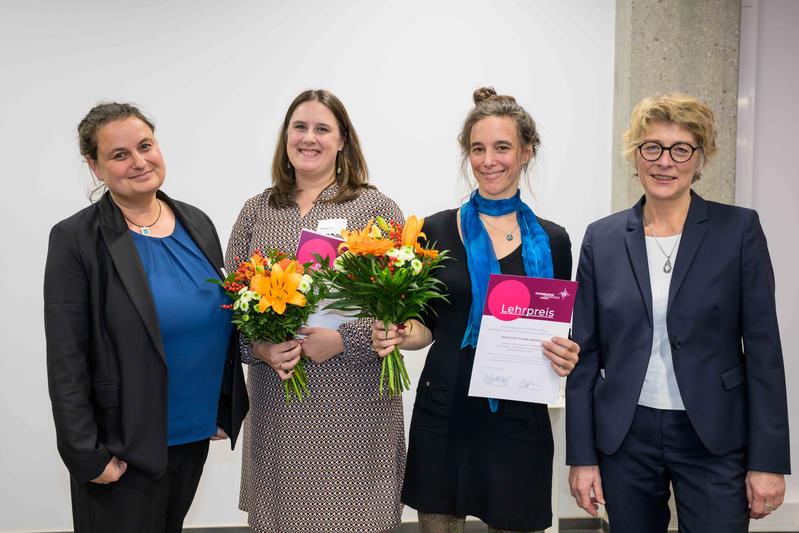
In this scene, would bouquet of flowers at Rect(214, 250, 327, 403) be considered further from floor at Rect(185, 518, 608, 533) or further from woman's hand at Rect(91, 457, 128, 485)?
floor at Rect(185, 518, 608, 533)

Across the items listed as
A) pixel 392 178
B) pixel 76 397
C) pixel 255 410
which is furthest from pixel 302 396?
pixel 392 178

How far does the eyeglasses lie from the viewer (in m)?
1.97

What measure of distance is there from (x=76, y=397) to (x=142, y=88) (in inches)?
93.4

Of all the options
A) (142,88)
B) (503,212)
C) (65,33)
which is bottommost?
(503,212)

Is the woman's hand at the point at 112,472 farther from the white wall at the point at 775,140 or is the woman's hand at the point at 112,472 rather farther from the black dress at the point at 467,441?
the white wall at the point at 775,140

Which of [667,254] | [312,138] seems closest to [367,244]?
[312,138]

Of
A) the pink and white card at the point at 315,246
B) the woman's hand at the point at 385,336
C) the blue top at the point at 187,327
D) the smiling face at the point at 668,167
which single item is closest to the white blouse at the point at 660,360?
the smiling face at the point at 668,167

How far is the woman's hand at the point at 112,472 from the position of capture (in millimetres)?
1858

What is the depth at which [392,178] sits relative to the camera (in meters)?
3.85

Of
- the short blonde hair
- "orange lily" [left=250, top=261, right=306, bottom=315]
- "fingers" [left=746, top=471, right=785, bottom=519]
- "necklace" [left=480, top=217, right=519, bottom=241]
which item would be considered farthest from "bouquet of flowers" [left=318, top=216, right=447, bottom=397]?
"fingers" [left=746, top=471, right=785, bottom=519]

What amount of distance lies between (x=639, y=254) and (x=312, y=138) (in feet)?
3.84

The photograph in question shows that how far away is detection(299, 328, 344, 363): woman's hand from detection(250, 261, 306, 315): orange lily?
225 mm

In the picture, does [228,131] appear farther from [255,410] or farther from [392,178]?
[255,410]

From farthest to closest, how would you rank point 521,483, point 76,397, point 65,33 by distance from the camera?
point 65,33, point 521,483, point 76,397
